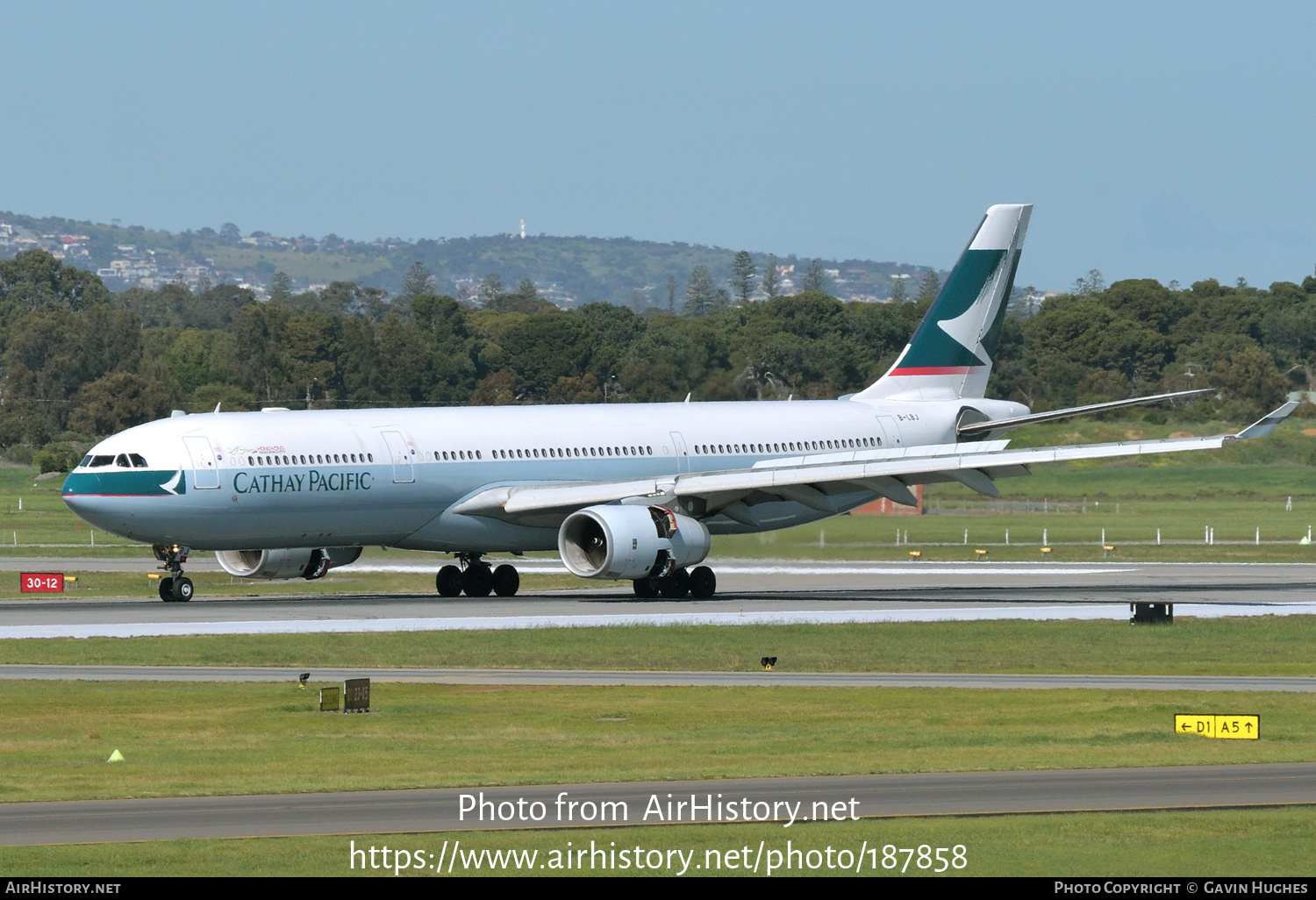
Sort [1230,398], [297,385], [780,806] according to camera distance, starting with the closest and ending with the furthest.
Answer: [780,806] < [1230,398] < [297,385]

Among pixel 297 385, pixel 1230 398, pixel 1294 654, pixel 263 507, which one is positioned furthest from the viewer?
pixel 297 385

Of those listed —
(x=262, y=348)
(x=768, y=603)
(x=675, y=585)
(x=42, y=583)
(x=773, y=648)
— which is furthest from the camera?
(x=262, y=348)

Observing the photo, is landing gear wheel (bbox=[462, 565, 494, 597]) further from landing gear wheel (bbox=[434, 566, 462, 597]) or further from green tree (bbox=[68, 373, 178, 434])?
green tree (bbox=[68, 373, 178, 434])

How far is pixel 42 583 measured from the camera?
5481 centimetres

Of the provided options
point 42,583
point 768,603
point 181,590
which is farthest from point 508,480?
point 42,583

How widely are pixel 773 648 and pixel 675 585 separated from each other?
12170mm

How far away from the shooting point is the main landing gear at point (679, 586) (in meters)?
50.5

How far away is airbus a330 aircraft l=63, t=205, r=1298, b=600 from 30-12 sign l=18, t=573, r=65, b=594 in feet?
18.4

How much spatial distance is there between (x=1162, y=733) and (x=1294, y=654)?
42.5 ft

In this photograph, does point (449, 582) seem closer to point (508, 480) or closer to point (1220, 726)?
point (508, 480)

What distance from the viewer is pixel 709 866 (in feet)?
58.2

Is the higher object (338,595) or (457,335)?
(457,335)
